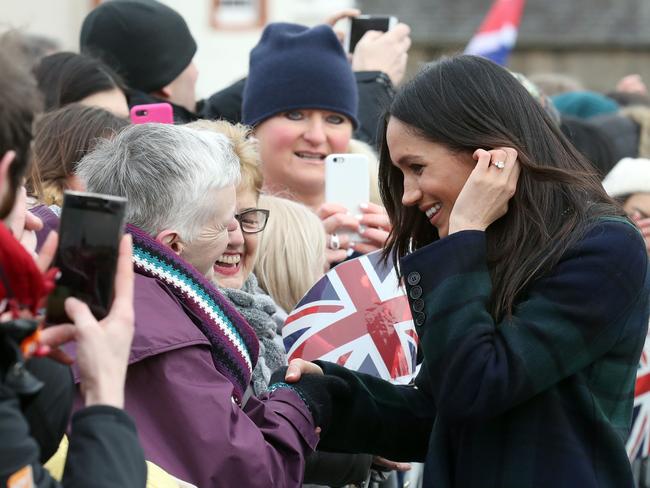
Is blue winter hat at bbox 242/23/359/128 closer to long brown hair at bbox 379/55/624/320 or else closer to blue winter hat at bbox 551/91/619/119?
long brown hair at bbox 379/55/624/320

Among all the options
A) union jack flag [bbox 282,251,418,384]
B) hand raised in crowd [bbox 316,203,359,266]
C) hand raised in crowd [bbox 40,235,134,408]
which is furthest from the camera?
hand raised in crowd [bbox 316,203,359,266]

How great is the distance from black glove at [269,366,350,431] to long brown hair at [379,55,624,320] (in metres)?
0.62

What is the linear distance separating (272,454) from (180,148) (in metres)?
0.83

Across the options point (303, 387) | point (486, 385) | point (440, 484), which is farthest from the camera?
point (303, 387)

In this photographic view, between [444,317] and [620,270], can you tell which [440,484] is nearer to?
[444,317]

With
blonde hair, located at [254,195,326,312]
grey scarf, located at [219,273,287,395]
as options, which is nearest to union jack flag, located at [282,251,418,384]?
grey scarf, located at [219,273,287,395]

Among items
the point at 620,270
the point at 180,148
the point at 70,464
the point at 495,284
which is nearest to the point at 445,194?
the point at 495,284

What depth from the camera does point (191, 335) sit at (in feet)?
9.59

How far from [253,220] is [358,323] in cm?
47

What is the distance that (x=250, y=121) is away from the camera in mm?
5184

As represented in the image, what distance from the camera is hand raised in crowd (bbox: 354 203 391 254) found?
4.47 m

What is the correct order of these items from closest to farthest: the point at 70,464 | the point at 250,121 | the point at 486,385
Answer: the point at 70,464 < the point at 486,385 < the point at 250,121

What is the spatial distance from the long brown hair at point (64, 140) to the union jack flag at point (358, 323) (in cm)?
88

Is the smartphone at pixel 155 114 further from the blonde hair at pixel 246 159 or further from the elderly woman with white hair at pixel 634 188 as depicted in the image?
the elderly woman with white hair at pixel 634 188
